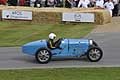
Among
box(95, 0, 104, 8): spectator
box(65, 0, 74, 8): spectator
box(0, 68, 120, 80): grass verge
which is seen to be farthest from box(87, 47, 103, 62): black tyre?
box(65, 0, 74, 8): spectator

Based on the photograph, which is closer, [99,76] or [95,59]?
[99,76]

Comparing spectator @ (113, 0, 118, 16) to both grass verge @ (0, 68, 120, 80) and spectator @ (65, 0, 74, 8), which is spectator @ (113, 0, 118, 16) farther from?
grass verge @ (0, 68, 120, 80)

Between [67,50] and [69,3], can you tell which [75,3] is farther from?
[67,50]

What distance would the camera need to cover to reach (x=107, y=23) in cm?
2961

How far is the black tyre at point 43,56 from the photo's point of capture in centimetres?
1651

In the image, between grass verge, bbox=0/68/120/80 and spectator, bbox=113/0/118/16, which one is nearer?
grass verge, bbox=0/68/120/80

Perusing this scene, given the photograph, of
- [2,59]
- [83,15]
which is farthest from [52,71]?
[83,15]

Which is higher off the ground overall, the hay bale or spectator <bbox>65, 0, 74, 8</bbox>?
spectator <bbox>65, 0, 74, 8</bbox>

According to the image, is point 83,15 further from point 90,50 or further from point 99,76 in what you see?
point 99,76

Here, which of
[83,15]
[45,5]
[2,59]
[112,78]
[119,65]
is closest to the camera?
[112,78]

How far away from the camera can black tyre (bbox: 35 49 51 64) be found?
16.5 metres

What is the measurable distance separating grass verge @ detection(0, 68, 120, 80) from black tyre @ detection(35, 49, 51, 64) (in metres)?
1.38

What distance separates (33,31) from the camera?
2648 centimetres

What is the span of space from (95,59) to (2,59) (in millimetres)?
3445
